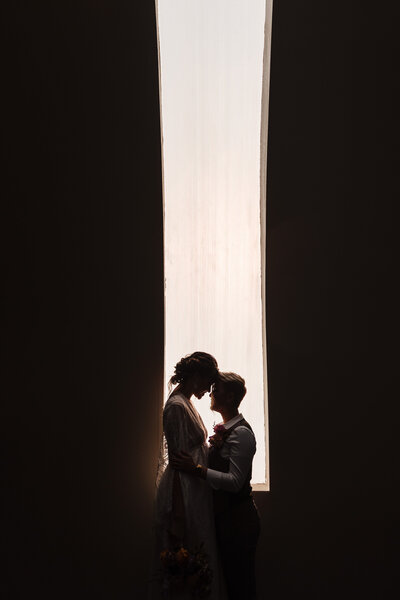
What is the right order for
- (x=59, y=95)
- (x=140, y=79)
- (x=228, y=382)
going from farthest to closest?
(x=140, y=79) < (x=228, y=382) < (x=59, y=95)

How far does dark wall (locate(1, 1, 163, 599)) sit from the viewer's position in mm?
1723

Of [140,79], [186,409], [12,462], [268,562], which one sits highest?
[140,79]

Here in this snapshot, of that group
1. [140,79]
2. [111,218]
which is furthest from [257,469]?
[140,79]

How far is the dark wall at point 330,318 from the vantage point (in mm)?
4137

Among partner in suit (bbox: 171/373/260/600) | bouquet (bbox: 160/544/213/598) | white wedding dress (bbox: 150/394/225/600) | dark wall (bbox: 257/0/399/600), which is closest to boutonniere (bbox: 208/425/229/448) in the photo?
partner in suit (bbox: 171/373/260/600)

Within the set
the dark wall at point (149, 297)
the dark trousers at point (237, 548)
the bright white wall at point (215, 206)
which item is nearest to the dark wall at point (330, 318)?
the dark wall at point (149, 297)

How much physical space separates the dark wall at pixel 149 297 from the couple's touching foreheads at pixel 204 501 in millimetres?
252

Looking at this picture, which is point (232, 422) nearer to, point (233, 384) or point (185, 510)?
point (233, 384)

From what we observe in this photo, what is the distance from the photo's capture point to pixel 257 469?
4.32 metres

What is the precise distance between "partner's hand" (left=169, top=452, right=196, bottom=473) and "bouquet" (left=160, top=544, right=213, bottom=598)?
38 cm

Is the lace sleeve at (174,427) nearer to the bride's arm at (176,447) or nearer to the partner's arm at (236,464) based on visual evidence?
the bride's arm at (176,447)

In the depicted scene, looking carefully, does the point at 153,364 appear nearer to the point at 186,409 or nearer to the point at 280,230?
the point at 186,409

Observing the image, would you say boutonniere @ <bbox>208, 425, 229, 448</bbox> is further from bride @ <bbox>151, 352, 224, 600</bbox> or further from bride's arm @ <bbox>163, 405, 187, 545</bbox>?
bride's arm @ <bbox>163, 405, 187, 545</bbox>

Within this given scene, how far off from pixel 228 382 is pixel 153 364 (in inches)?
27.2
